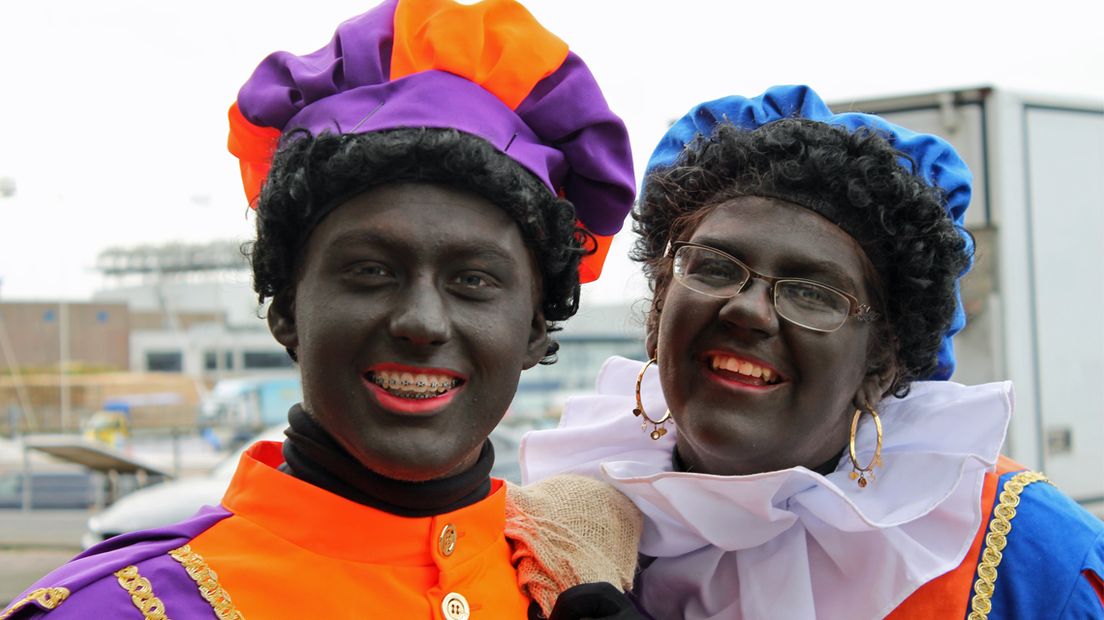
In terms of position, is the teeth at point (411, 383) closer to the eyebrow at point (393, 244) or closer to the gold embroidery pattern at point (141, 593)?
the eyebrow at point (393, 244)

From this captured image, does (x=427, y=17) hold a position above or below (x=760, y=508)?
above

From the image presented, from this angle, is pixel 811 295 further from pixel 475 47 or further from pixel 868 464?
pixel 475 47

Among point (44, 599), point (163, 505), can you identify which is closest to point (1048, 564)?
point (44, 599)

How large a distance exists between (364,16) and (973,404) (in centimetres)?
144

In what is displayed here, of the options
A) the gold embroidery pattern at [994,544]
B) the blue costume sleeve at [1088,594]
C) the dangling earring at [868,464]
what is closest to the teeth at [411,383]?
the dangling earring at [868,464]

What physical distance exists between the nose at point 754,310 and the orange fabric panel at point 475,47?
1.87 feet

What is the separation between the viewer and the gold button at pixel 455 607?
1.59 metres

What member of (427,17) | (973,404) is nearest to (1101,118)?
(973,404)

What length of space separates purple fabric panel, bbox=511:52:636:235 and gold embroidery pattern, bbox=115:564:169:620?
0.98m

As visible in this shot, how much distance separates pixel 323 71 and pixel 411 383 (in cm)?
58

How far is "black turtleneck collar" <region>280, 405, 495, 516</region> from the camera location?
163 centimetres

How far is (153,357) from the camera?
44688 mm

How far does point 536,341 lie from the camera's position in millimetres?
1837

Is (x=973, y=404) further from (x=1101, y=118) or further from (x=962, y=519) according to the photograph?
(x=1101, y=118)
